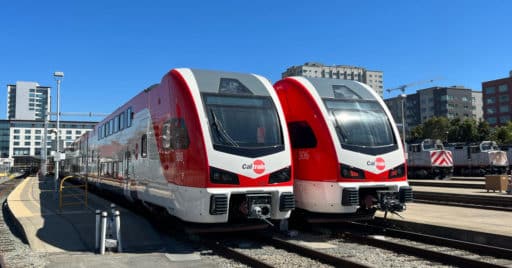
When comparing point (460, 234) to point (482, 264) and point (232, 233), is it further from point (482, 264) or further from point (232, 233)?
point (232, 233)

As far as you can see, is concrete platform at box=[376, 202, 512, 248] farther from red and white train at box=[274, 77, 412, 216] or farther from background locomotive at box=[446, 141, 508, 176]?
background locomotive at box=[446, 141, 508, 176]

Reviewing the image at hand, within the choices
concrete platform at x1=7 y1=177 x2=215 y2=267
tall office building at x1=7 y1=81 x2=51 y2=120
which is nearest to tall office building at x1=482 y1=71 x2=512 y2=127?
tall office building at x1=7 y1=81 x2=51 y2=120

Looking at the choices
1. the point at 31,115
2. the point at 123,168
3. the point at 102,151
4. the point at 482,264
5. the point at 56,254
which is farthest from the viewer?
the point at 31,115

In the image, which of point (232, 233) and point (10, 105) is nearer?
point (232, 233)

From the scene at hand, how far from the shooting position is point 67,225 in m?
10.5

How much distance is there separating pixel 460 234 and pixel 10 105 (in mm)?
138963

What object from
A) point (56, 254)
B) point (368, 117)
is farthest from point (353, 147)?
point (56, 254)

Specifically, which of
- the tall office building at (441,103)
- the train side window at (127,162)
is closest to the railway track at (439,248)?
the train side window at (127,162)

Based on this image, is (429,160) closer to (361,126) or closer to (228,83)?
(361,126)

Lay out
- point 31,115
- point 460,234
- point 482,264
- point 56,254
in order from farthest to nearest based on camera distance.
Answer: point 31,115 < point 460,234 < point 56,254 < point 482,264

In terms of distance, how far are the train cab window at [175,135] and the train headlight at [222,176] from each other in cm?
79

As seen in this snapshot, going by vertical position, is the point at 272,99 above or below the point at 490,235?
above

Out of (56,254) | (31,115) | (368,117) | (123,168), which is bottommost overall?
(56,254)

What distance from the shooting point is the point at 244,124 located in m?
8.41
